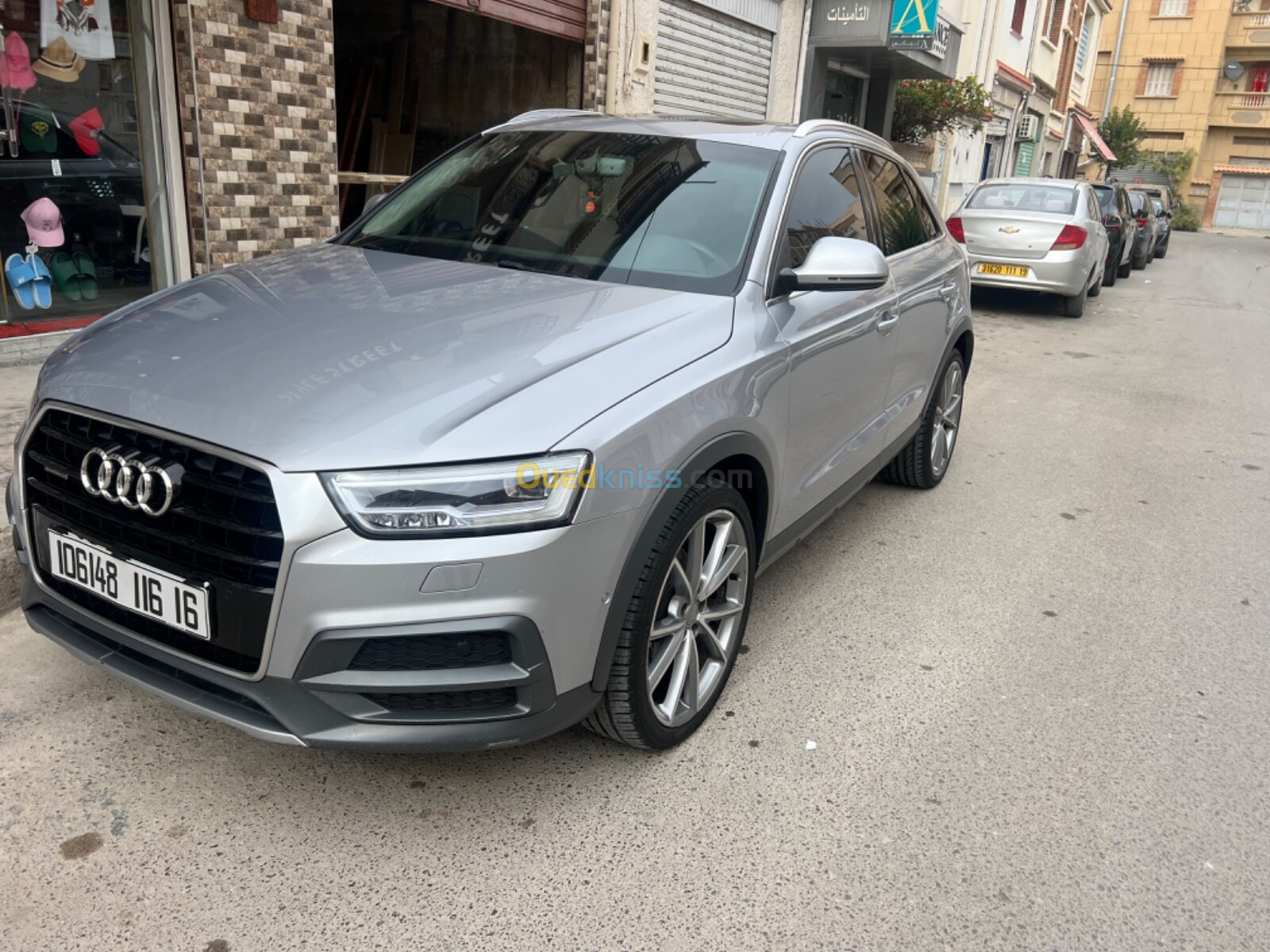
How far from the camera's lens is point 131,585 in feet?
7.64

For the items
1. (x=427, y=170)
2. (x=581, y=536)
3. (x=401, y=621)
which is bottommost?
(x=401, y=621)

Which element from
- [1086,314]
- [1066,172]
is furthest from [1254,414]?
[1066,172]

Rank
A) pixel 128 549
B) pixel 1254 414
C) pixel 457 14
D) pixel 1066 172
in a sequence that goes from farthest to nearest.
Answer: pixel 1066 172, pixel 457 14, pixel 1254 414, pixel 128 549

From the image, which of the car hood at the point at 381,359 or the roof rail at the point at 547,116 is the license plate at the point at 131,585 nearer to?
the car hood at the point at 381,359

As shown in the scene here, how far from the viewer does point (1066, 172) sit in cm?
4406

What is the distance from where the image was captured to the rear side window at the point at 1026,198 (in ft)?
39.2

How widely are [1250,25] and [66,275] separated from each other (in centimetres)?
5938

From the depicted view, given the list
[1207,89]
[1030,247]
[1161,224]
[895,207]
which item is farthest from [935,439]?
[1207,89]

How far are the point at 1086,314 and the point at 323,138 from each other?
993cm

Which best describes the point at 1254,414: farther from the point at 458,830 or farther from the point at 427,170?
the point at 458,830

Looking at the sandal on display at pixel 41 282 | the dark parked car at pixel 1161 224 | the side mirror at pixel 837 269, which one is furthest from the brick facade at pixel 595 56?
the dark parked car at pixel 1161 224

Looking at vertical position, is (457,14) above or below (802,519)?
above

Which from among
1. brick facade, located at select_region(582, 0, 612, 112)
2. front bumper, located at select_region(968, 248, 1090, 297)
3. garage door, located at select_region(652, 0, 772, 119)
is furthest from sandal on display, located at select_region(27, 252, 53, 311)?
front bumper, located at select_region(968, 248, 1090, 297)

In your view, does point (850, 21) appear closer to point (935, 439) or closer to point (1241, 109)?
point (935, 439)
